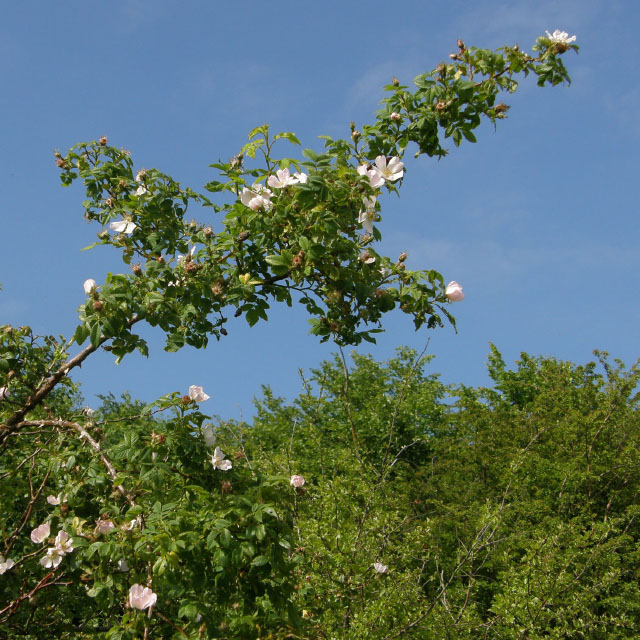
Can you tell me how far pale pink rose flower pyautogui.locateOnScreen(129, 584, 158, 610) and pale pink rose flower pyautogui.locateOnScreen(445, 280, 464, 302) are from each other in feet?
5.57

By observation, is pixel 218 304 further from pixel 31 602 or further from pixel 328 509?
pixel 328 509

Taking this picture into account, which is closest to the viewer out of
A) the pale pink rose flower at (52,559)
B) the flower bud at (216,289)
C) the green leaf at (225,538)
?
the green leaf at (225,538)

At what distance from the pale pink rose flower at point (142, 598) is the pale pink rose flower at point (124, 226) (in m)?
1.85

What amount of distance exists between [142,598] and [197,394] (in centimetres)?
77

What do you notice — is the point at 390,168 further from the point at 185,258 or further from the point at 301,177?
the point at 185,258

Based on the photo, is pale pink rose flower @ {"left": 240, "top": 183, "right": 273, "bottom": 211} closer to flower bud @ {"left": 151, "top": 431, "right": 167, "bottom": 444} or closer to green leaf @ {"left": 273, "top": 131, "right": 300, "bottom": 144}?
green leaf @ {"left": 273, "top": 131, "right": 300, "bottom": 144}

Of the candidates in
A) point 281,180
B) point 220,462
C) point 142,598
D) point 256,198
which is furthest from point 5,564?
point 281,180

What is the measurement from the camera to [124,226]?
354 cm

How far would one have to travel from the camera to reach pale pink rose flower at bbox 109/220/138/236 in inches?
139

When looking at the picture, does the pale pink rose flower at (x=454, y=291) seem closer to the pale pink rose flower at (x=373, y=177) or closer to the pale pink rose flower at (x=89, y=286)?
the pale pink rose flower at (x=373, y=177)

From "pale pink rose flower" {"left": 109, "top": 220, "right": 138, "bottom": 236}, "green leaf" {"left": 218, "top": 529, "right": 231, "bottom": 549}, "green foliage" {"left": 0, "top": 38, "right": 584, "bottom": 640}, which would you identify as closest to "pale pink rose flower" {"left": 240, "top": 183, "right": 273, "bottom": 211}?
"green foliage" {"left": 0, "top": 38, "right": 584, "bottom": 640}

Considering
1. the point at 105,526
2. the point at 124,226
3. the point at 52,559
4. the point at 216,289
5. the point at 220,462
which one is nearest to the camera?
the point at 105,526

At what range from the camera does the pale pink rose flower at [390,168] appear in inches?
118

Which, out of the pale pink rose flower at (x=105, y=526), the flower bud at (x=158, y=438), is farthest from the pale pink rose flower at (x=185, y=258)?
the pale pink rose flower at (x=105, y=526)
